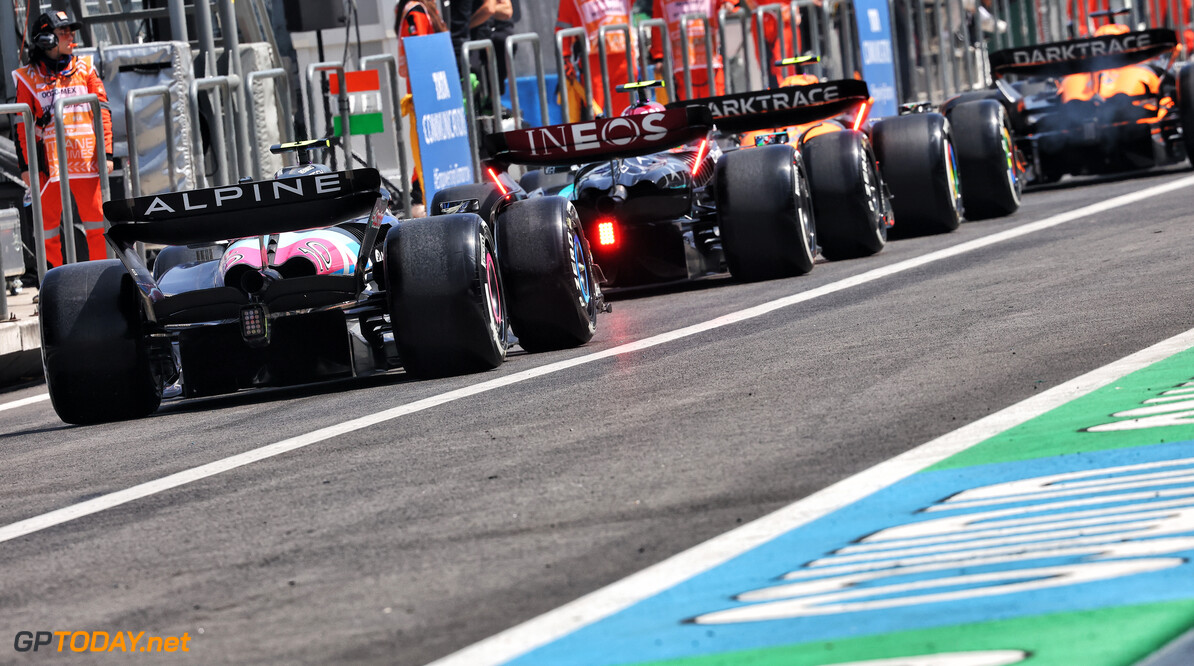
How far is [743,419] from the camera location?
6512mm

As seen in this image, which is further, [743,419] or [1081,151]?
[1081,151]

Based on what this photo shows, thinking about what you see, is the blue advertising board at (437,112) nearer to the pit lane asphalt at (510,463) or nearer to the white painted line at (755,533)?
the pit lane asphalt at (510,463)

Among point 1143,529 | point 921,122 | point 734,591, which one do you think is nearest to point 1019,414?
point 1143,529

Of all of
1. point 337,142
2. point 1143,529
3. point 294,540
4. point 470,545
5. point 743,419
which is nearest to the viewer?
point 1143,529

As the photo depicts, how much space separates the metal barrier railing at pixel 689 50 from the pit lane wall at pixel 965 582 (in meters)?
13.7

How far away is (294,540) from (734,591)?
1567 mm

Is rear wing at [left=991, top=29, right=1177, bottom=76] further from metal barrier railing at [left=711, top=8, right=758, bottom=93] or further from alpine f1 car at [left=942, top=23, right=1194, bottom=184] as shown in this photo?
metal barrier railing at [left=711, top=8, right=758, bottom=93]

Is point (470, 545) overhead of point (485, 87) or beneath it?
beneath

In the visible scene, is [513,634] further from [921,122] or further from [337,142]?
[337,142]

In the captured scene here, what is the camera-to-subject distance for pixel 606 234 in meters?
12.1

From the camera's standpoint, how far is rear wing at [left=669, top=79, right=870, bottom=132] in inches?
516

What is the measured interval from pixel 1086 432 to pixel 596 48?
13.4 metres

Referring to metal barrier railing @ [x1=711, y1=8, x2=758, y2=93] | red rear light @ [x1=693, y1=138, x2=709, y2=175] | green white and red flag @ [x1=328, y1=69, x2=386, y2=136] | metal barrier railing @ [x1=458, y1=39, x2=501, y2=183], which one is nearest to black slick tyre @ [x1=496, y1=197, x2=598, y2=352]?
red rear light @ [x1=693, y1=138, x2=709, y2=175]

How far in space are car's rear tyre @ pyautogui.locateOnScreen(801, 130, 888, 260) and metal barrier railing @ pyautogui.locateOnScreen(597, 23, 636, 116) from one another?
16.5 feet
